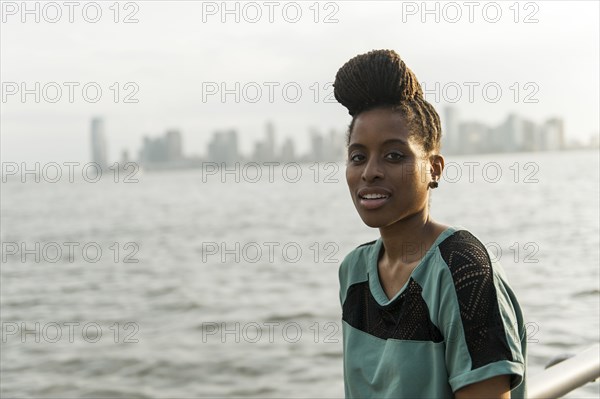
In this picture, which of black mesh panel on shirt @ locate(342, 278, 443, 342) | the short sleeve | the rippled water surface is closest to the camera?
the short sleeve

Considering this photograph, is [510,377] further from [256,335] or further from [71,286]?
[71,286]

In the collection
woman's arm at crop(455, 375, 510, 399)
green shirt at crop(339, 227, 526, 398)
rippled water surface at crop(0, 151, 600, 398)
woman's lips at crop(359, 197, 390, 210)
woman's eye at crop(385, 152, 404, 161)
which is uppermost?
woman's eye at crop(385, 152, 404, 161)

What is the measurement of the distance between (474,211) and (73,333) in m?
18.2

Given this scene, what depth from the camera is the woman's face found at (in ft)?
5.92

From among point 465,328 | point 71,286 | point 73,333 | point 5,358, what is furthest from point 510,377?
point 71,286

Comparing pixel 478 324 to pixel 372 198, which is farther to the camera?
pixel 372 198

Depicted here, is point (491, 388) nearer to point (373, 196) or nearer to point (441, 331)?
point (441, 331)

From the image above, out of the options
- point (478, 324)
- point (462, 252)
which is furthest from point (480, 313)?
point (462, 252)

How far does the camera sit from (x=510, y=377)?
161 centimetres

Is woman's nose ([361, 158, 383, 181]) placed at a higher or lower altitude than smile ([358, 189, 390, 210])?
higher

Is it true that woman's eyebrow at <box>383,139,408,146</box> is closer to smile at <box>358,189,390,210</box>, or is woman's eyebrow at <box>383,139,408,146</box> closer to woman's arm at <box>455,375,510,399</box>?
smile at <box>358,189,390,210</box>

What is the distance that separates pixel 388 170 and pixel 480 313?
41 centimetres

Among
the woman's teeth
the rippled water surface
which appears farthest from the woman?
the rippled water surface

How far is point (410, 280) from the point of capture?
1.78m
